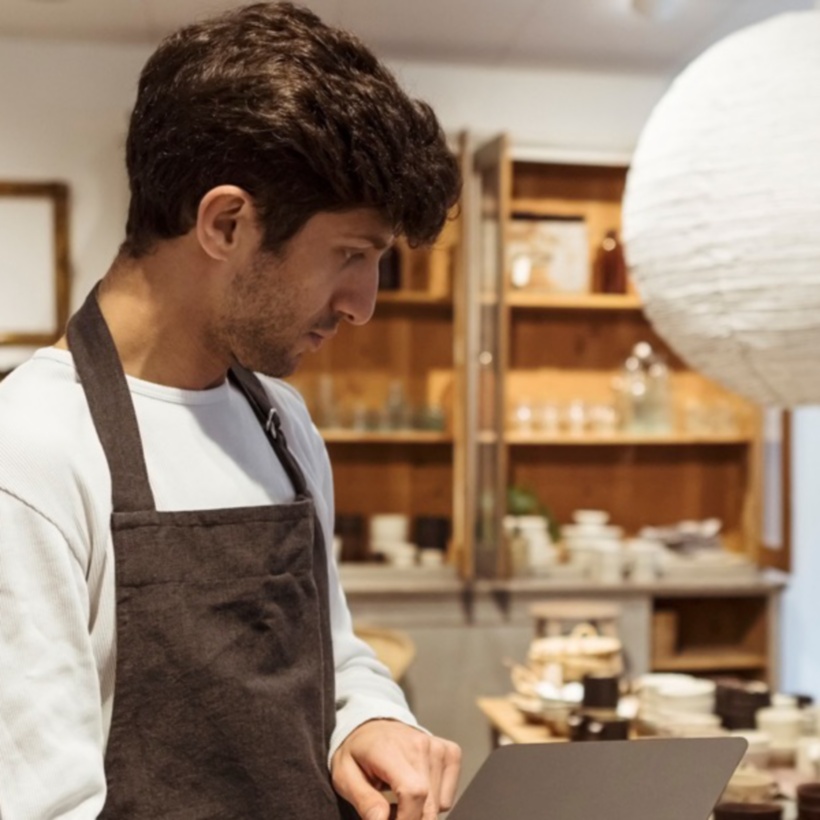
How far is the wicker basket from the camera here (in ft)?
9.14

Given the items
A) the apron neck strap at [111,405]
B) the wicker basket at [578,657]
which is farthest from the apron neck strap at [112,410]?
the wicker basket at [578,657]

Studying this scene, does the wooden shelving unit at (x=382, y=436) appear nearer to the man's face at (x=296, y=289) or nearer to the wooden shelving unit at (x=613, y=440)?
the wooden shelving unit at (x=613, y=440)

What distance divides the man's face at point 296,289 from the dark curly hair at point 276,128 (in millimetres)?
17

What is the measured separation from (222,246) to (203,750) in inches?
17.6

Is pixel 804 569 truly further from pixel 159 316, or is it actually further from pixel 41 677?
pixel 41 677

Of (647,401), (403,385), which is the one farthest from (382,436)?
(647,401)

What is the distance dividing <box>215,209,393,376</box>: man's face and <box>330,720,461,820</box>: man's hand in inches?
14.5

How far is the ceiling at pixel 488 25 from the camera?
413 centimetres

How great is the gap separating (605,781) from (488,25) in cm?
363

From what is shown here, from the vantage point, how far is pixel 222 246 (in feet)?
3.69

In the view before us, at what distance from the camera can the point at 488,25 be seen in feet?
14.1

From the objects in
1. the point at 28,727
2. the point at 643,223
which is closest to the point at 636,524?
the point at 643,223

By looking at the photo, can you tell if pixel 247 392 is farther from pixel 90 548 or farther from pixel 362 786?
pixel 362 786

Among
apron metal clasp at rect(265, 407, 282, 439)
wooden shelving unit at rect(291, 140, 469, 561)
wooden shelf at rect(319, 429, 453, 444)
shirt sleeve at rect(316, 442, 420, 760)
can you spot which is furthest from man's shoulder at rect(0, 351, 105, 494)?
wooden shelving unit at rect(291, 140, 469, 561)
